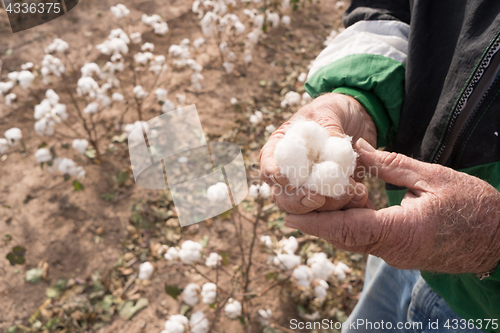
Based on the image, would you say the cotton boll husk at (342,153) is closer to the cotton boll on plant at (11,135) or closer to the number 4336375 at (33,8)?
the cotton boll on plant at (11,135)

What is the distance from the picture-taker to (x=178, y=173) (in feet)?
7.96

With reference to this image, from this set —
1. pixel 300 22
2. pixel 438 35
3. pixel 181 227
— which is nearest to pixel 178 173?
pixel 181 227

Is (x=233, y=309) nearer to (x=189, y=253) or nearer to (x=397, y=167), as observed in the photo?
(x=189, y=253)

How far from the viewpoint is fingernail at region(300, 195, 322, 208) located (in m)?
0.89

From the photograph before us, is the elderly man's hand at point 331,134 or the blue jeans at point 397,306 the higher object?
the elderly man's hand at point 331,134

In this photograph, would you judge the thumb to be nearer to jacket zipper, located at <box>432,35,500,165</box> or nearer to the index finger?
the index finger

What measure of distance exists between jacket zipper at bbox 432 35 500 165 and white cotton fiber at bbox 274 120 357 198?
368mm

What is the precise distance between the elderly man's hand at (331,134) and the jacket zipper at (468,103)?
257 millimetres

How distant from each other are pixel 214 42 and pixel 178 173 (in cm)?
227

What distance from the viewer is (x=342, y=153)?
91 centimetres

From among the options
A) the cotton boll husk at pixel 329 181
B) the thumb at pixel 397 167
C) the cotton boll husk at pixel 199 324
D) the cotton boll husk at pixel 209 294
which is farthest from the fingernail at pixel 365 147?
the cotton boll husk at pixel 199 324

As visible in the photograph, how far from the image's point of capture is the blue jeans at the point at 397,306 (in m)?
1.20

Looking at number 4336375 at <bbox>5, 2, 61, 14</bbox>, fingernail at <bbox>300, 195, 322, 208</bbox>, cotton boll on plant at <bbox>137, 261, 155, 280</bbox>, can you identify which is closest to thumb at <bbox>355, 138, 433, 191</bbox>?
fingernail at <bbox>300, 195, 322, 208</bbox>

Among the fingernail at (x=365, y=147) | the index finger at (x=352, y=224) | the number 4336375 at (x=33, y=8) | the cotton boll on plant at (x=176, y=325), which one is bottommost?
the cotton boll on plant at (x=176, y=325)
